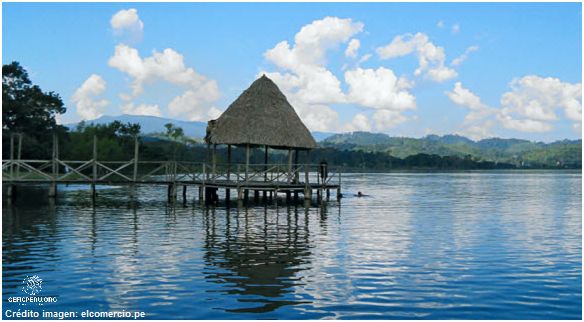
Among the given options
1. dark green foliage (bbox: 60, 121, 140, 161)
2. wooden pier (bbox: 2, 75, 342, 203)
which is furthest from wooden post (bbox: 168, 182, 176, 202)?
dark green foliage (bbox: 60, 121, 140, 161)

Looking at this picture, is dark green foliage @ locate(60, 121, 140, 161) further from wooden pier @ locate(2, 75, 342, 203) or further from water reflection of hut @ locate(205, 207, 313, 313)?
water reflection of hut @ locate(205, 207, 313, 313)

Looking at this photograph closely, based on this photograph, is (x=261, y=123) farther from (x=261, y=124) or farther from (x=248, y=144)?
(x=248, y=144)

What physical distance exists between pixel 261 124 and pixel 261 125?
63mm

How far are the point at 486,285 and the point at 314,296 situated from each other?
3.56 m

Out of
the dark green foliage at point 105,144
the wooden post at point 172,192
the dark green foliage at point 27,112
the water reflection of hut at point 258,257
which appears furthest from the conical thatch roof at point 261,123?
the dark green foliage at point 105,144

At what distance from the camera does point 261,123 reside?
35.2 m

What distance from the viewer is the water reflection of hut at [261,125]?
114ft

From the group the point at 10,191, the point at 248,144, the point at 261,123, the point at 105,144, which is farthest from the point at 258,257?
the point at 105,144

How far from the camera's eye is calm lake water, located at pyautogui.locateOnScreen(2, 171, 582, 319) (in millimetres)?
11500

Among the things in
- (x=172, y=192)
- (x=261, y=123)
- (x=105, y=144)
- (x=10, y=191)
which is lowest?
(x=172, y=192)

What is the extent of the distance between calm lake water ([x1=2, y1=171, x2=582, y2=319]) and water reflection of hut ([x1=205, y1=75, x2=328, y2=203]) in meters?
7.90

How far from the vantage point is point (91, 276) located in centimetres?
1372

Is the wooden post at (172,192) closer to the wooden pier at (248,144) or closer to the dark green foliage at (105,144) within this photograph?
the wooden pier at (248,144)

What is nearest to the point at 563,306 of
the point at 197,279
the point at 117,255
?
the point at 197,279
